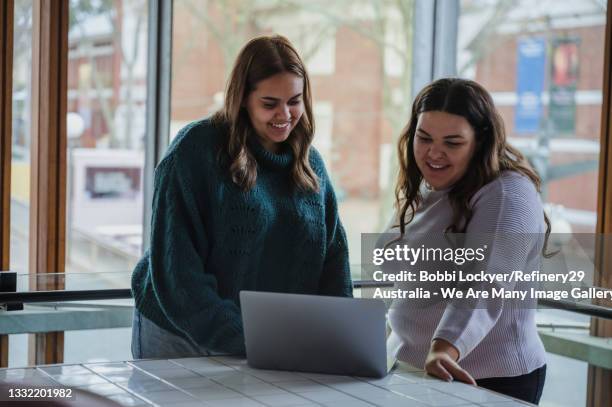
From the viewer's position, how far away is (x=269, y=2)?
490 centimetres

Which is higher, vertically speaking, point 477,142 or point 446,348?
point 477,142

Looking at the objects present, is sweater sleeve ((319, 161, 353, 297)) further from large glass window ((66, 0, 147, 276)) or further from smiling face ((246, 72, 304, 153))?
large glass window ((66, 0, 147, 276))

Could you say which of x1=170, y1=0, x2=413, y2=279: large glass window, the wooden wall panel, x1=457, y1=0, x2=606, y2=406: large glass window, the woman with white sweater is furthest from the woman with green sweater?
x1=170, y1=0, x2=413, y2=279: large glass window

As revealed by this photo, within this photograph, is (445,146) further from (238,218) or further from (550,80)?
(550,80)

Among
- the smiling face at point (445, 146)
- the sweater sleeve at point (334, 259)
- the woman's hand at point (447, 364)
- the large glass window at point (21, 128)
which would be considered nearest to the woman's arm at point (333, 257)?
the sweater sleeve at point (334, 259)

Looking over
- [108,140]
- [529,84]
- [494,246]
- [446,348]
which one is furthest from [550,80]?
[446,348]

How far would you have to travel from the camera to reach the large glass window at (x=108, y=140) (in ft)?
14.0

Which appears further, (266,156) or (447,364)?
(266,156)

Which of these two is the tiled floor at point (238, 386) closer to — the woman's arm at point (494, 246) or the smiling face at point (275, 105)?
the woman's arm at point (494, 246)

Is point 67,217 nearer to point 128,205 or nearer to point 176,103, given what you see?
point 128,205

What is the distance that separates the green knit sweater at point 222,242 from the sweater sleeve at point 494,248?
0.52 m

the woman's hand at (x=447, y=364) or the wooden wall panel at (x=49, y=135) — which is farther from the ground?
the wooden wall panel at (x=49, y=135)

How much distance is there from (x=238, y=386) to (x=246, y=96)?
0.88 metres

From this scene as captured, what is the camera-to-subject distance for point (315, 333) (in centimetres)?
212
